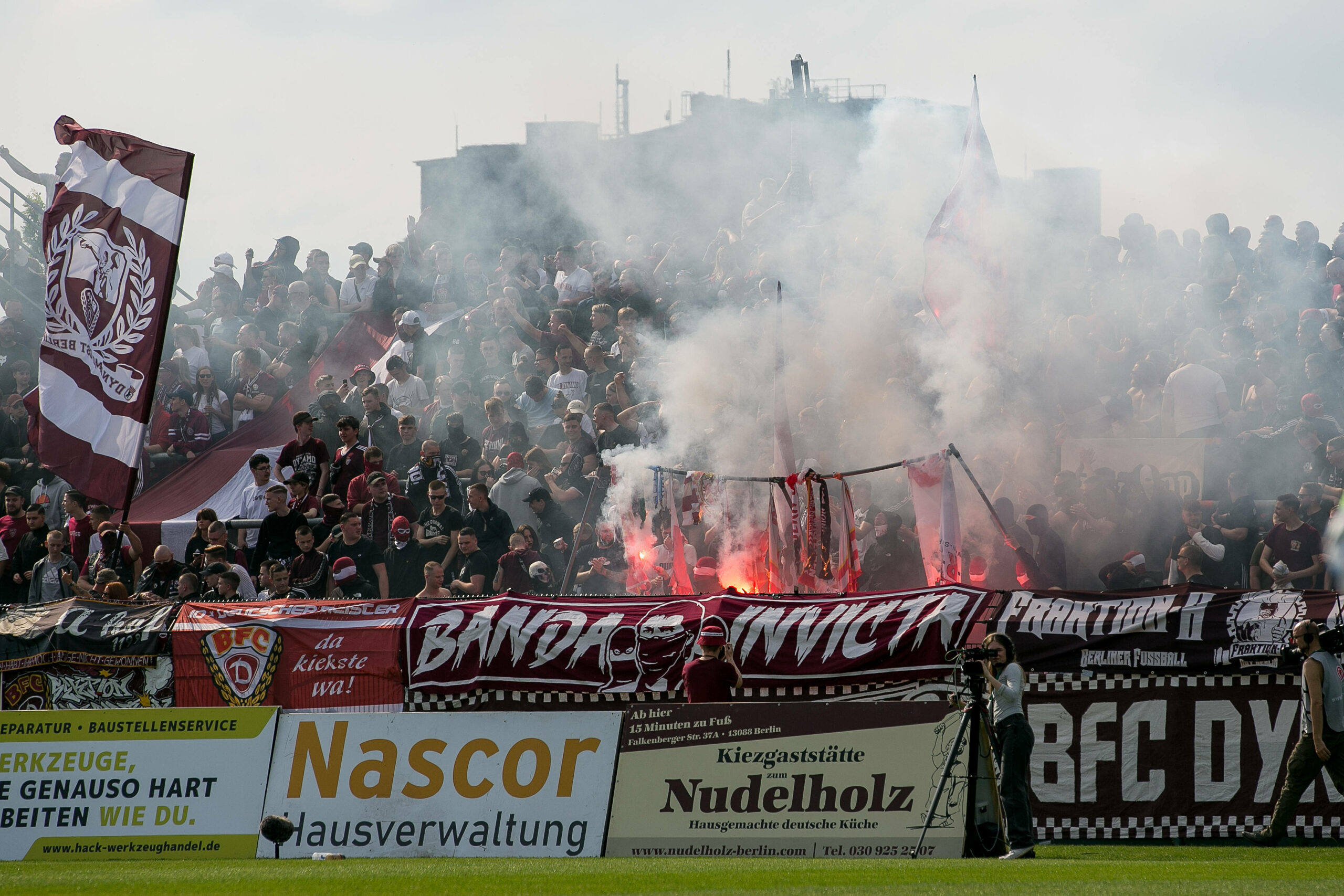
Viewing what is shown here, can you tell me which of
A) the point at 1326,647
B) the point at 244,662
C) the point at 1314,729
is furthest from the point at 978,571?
the point at 244,662

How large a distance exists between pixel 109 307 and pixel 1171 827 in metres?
8.41

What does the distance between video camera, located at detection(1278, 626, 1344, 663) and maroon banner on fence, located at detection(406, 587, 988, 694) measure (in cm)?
188

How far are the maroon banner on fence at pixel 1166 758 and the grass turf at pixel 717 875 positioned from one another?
33 cm

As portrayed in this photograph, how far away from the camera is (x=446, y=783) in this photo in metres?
8.88

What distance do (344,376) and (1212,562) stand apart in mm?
11659

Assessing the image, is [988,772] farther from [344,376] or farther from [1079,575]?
[344,376]

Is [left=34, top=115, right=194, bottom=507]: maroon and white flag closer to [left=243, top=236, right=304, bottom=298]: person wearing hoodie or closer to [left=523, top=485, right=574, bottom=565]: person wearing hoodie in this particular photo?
[left=523, top=485, right=574, bottom=565]: person wearing hoodie

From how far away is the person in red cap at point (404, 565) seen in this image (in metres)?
12.7

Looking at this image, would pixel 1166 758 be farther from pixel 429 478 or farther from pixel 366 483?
pixel 366 483

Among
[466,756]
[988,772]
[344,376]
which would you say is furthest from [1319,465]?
[344,376]

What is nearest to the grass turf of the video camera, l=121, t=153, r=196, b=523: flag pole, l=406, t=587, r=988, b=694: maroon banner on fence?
the video camera

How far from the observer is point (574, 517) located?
13406mm

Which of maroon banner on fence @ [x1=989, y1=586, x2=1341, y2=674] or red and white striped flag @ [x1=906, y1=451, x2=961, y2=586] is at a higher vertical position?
red and white striped flag @ [x1=906, y1=451, x2=961, y2=586]

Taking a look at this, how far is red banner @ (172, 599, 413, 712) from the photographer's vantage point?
10539 millimetres
